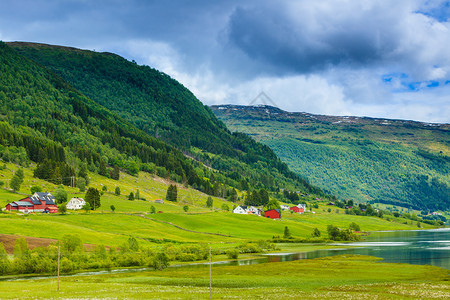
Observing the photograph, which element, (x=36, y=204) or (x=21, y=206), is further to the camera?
(x=36, y=204)

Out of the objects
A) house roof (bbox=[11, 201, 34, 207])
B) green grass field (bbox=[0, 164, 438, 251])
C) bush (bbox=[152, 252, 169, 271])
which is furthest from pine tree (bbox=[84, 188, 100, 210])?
bush (bbox=[152, 252, 169, 271])

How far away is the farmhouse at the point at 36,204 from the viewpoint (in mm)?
157625

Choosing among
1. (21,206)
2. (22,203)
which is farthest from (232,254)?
(22,203)

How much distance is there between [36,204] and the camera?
541 ft

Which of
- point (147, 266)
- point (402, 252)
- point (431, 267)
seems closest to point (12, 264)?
point (147, 266)

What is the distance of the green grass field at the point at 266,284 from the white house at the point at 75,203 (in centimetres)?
9876

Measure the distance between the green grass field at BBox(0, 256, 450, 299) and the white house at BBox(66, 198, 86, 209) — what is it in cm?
9876

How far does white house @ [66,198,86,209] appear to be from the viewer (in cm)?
17825

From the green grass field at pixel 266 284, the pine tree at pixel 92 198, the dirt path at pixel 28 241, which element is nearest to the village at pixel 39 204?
the pine tree at pixel 92 198

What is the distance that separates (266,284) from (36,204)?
407ft

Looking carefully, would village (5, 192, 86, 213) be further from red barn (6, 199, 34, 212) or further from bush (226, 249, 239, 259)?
bush (226, 249, 239, 259)

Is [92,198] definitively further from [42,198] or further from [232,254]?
[232,254]

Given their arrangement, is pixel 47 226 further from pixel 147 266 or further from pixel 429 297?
pixel 429 297

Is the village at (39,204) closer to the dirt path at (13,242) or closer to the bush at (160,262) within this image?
the dirt path at (13,242)
